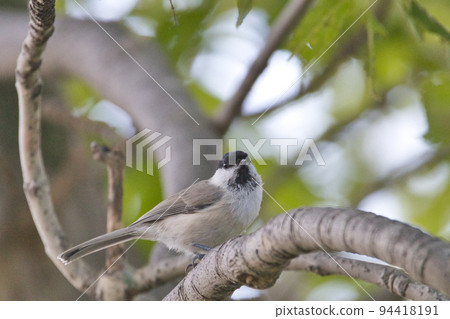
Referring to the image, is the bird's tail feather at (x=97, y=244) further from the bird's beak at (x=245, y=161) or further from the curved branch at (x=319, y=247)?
the curved branch at (x=319, y=247)

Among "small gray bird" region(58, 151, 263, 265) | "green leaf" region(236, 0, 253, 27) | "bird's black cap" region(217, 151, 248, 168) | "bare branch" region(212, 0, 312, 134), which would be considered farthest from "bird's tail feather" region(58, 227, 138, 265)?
"green leaf" region(236, 0, 253, 27)

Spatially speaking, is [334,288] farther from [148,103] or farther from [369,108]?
[148,103]

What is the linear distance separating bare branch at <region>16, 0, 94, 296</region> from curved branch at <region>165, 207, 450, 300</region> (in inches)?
35.8

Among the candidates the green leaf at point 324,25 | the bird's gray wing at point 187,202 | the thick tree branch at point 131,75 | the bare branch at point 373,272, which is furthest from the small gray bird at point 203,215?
the green leaf at point 324,25

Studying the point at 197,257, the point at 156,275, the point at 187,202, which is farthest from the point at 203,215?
the point at 156,275

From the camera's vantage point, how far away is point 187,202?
245 cm

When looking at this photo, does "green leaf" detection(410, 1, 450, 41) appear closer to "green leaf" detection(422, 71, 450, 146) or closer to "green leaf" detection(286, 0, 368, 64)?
"green leaf" detection(286, 0, 368, 64)

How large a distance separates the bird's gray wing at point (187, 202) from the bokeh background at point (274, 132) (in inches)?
6.0

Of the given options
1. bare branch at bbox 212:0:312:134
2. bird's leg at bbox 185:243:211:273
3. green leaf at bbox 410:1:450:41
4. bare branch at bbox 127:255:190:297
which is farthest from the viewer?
bare branch at bbox 212:0:312:134

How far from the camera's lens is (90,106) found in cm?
353

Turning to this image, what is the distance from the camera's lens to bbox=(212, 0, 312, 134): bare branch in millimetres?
2793

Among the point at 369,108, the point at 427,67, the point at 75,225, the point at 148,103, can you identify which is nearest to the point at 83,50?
the point at 148,103

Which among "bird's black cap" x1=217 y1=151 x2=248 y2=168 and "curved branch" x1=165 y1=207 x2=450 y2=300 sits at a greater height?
"bird's black cap" x1=217 y1=151 x2=248 y2=168

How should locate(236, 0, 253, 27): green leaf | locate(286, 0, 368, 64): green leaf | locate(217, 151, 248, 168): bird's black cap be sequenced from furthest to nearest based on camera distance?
locate(217, 151, 248, 168): bird's black cap → locate(286, 0, 368, 64): green leaf → locate(236, 0, 253, 27): green leaf
